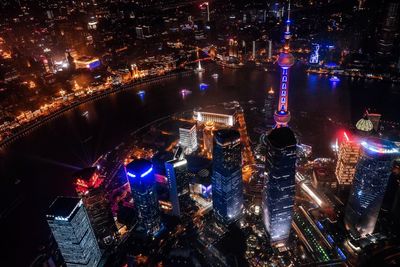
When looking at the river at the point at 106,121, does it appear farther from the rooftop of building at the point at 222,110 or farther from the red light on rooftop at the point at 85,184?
the red light on rooftop at the point at 85,184

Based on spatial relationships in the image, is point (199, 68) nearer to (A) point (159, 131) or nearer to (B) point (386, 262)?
(A) point (159, 131)

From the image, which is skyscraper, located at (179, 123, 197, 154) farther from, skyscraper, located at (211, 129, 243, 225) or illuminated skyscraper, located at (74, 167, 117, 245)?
illuminated skyscraper, located at (74, 167, 117, 245)

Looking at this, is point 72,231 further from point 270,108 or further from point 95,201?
point 270,108

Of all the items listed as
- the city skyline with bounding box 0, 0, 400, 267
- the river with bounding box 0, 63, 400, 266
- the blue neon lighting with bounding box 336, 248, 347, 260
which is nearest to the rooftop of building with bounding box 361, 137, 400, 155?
the city skyline with bounding box 0, 0, 400, 267

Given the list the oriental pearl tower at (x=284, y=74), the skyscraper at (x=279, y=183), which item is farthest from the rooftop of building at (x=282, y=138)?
the oriental pearl tower at (x=284, y=74)

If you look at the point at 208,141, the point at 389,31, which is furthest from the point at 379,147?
the point at 389,31

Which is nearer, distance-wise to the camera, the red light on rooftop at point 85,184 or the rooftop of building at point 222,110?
the red light on rooftop at point 85,184
